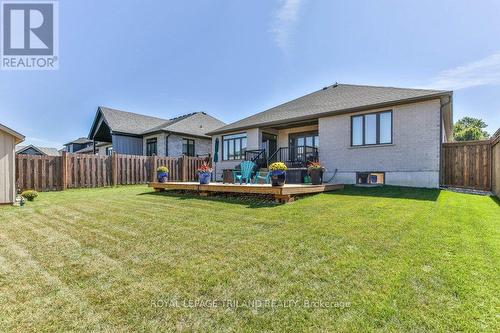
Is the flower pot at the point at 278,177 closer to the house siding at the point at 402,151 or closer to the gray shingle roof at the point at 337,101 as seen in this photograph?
the house siding at the point at 402,151

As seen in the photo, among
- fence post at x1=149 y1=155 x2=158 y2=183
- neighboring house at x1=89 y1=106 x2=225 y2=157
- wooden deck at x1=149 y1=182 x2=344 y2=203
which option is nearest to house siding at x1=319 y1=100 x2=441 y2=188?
wooden deck at x1=149 y1=182 x2=344 y2=203

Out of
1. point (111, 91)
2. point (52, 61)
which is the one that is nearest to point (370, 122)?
point (52, 61)

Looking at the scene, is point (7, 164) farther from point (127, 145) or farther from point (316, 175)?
point (127, 145)

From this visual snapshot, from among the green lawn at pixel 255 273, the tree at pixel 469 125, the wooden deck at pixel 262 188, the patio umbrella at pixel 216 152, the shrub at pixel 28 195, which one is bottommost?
the green lawn at pixel 255 273

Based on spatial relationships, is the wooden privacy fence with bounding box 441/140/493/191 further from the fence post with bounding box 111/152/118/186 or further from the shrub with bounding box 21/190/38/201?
the fence post with bounding box 111/152/118/186

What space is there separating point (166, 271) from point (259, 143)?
41.7 ft

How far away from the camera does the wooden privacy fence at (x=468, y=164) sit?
965 cm

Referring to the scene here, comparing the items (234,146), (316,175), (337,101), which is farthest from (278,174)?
(234,146)

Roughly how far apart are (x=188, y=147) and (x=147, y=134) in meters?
3.51

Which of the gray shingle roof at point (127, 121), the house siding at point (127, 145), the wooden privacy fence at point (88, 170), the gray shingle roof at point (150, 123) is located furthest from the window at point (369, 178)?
the house siding at point (127, 145)

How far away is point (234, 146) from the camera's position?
17047 millimetres

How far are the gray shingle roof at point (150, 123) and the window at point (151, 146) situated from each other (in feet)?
2.91

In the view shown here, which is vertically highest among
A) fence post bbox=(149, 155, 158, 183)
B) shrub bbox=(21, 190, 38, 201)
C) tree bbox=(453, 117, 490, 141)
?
tree bbox=(453, 117, 490, 141)

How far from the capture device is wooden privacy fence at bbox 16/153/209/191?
11.4m
